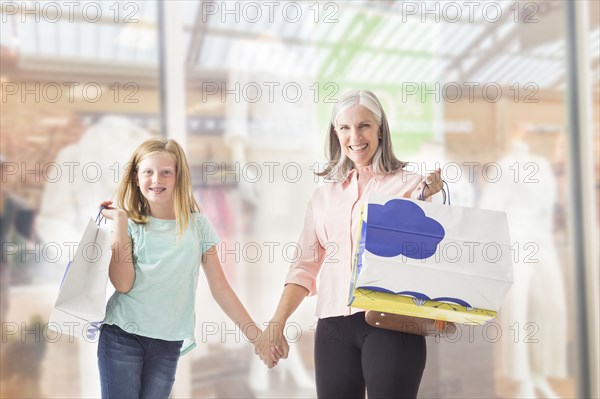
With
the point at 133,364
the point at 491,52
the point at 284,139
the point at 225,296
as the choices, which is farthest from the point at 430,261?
the point at 491,52

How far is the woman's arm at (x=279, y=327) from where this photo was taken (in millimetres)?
1776

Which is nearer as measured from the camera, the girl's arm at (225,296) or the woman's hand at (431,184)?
the woman's hand at (431,184)

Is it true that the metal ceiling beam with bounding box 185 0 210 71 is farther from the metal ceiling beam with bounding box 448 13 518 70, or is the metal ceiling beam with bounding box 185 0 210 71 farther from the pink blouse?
the metal ceiling beam with bounding box 448 13 518 70

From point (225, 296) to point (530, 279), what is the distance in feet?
5.57

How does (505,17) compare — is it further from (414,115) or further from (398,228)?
(398,228)

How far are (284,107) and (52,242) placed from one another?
108cm

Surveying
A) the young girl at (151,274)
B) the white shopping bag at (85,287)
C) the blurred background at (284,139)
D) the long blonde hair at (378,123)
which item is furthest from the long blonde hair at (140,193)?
the blurred background at (284,139)

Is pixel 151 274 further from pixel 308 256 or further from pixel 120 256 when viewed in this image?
pixel 308 256

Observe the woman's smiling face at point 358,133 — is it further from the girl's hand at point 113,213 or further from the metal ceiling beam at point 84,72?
the metal ceiling beam at point 84,72

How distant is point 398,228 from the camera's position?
153 cm

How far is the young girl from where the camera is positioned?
164 centimetres

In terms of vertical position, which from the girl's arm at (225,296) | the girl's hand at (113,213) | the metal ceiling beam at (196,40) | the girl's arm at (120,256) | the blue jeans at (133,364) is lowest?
the blue jeans at (133,364)

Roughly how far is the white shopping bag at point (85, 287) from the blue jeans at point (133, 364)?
7 cm

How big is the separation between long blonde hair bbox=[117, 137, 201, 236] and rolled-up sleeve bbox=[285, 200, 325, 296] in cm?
33
